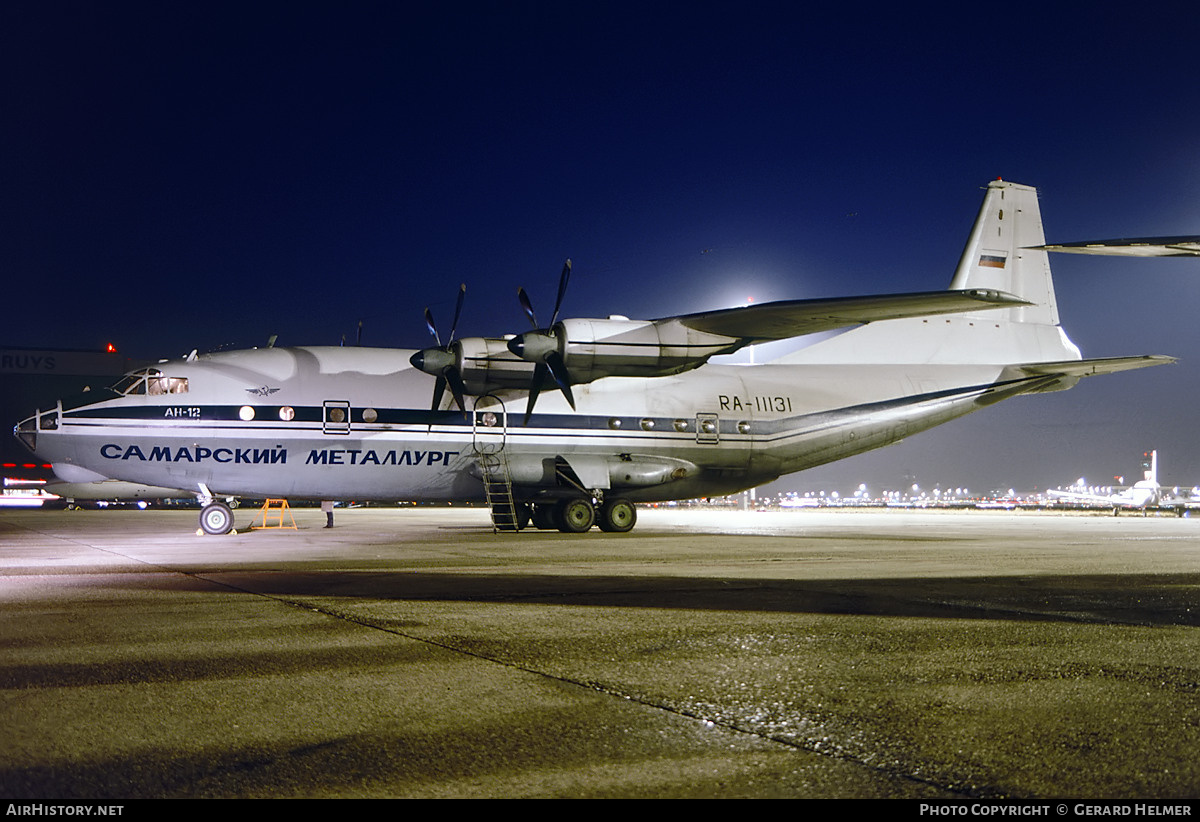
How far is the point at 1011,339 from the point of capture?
24797mm

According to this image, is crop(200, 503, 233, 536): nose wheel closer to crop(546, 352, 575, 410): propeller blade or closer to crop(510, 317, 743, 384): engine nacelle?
crop(510, 317, 743, 384): engine nacelle

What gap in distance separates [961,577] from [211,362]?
17.1m

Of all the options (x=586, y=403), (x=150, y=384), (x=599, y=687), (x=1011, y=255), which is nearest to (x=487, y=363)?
(x=586, y=403)

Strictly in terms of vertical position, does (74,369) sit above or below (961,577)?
above

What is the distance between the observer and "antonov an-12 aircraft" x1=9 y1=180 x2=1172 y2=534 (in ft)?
63.4

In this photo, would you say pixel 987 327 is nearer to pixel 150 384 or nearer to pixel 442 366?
pixel 442 366

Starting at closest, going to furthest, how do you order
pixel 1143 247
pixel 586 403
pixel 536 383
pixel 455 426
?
1. pixel 1143 247
2. pixel 536 383
3. pixel 455 426
4. pixel 586 403

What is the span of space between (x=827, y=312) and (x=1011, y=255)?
10.3 meters

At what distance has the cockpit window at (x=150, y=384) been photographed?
20.1 m

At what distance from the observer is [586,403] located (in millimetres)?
22250

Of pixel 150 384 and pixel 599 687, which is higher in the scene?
pixel 150 384

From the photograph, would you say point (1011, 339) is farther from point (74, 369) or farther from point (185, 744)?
point (74, 369)
